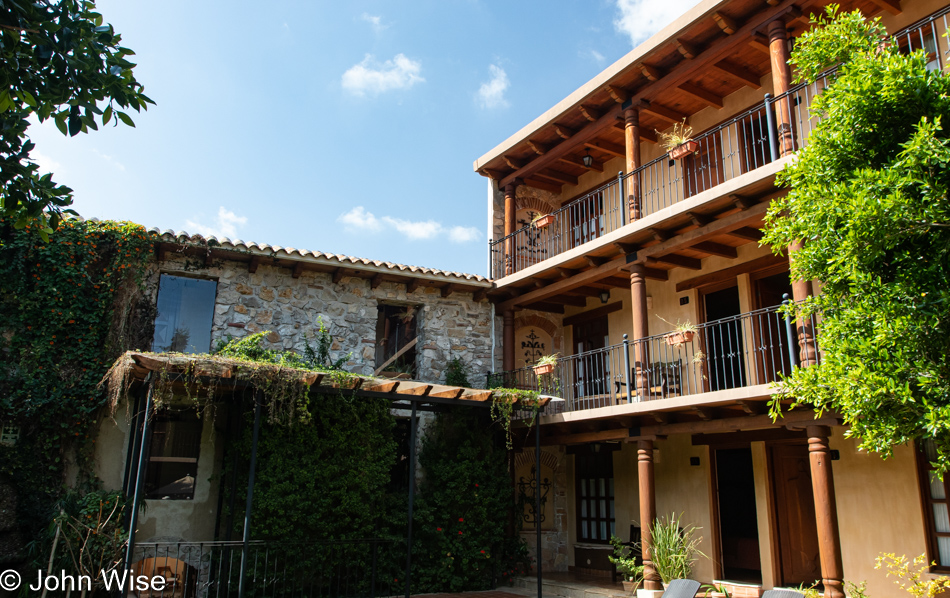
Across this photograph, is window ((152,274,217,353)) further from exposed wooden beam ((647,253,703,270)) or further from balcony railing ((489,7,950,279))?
exposed wooden beam ((647,253,703,270))

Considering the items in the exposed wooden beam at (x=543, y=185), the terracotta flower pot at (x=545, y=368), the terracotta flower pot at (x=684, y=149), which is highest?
the exposed wooden beam at (x=543, y=185)

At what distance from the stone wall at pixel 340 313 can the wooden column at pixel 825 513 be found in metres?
5.85

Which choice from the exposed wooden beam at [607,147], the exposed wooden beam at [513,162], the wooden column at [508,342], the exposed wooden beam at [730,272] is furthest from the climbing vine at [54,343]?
the exposed wooden beam at [730,272]

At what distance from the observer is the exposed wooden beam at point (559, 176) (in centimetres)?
1305

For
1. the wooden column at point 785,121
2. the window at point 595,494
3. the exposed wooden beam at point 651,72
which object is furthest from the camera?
the window at point 595,494

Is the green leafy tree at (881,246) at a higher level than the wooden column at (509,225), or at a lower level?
lower

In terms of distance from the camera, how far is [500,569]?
10602mm

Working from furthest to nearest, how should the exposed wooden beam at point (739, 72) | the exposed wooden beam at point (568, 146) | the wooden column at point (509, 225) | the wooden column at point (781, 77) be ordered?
the wooden column at point (509, 225), the exposed wooden beam at point (568, 146), the exposed wooden beam at point (739, 72), the wooden column at point (781, 77)

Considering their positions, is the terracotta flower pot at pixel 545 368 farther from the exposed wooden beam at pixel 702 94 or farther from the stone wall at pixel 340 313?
the exposed wooden beam at pixel 702 94

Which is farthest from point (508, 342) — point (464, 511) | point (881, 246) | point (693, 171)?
point (881, 246)

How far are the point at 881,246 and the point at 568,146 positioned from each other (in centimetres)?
737

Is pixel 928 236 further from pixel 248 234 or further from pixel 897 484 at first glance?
pixel 248 234

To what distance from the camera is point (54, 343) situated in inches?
348

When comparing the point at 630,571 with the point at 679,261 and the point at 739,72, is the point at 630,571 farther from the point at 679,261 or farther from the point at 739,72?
the point at 739,72
